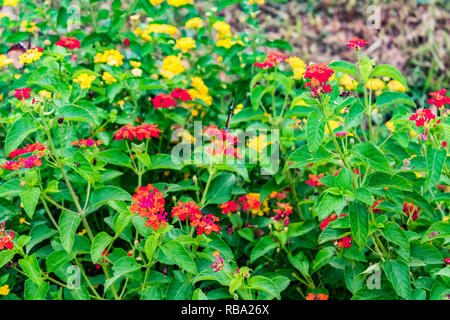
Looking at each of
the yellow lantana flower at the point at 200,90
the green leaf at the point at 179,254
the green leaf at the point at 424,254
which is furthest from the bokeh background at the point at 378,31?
the green leaf at the point at 179,254

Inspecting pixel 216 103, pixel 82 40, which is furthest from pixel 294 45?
pixel 82 40

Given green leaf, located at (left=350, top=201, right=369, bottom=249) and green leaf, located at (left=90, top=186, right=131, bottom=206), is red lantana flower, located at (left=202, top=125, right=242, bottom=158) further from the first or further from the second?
green leaf, located at (left=350, top=201, right=369, bottom=249)

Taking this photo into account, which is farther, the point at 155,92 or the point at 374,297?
the point at 155,92

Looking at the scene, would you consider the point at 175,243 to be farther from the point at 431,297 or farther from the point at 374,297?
the point at 431,297

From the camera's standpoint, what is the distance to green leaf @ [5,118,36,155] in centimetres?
165

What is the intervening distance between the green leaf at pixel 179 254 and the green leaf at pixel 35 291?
0.45 meters

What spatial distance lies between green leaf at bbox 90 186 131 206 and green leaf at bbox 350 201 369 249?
75cm

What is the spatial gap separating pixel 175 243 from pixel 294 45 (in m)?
3.02

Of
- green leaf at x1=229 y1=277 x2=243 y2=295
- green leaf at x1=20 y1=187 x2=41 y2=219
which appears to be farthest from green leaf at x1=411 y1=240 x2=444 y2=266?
green leaf at x1=20 y1=187 x2=41 y2=219

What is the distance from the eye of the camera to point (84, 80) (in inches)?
79.0

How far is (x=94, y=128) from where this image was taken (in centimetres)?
212

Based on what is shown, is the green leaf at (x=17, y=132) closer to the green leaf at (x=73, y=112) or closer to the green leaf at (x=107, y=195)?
the green leaf at (x=73, y=112)

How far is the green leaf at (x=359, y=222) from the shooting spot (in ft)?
5.11

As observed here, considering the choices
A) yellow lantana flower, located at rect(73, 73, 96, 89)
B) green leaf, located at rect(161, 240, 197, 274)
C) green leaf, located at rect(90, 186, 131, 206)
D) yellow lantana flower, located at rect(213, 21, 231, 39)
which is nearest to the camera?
green leaf, located at rect(161, 240, 197, 274)
